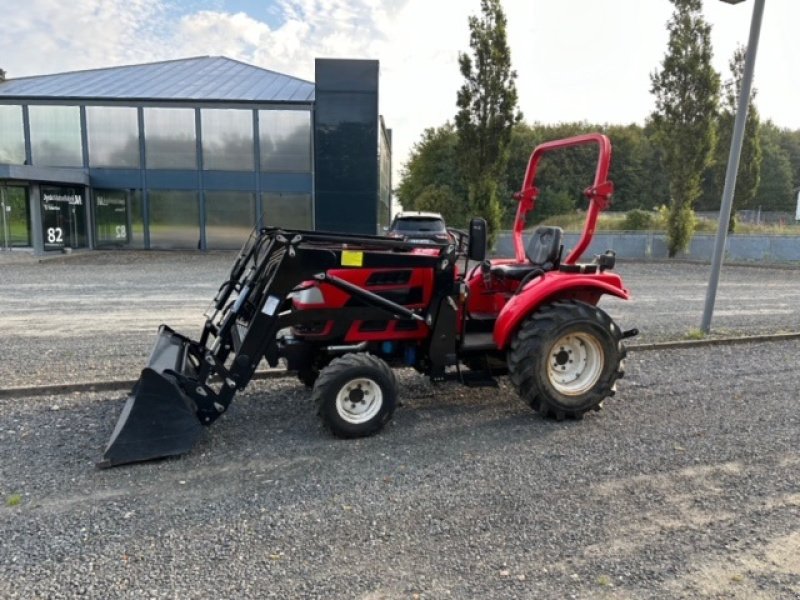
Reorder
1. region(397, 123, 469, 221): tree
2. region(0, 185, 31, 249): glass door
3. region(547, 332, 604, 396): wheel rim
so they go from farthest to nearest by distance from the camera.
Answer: region(397, 123, 469, 221): tree < region(0, 185, 31, 249): glass door < region(547, 332, 604, 396): wheel rim

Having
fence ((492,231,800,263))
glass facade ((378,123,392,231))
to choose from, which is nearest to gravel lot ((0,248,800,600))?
fence ((492,231,800,263))

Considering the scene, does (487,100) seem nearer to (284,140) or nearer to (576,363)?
(284,140)

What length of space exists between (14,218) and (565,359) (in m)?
21.2

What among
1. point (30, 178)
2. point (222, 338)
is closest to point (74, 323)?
point (222, 338)

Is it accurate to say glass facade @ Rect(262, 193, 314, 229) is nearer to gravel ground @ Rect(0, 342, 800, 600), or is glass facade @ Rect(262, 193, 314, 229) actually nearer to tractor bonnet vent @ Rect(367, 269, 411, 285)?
gravel ground @ Rect(0, 342, 800, 600)

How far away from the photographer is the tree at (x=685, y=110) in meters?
20.4

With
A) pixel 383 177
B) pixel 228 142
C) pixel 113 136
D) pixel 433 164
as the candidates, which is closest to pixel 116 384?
pixel 228 142

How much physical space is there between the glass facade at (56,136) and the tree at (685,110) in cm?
2089

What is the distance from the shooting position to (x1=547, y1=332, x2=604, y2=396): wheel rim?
4.84m

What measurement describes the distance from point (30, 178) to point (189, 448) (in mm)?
19759

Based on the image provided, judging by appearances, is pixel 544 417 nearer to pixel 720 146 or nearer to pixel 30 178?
pixel 30 178

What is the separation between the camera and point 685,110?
67.7ft

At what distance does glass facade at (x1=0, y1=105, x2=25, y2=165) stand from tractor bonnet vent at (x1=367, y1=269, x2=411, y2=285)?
2263cm

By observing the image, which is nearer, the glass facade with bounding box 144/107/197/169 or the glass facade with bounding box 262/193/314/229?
the glass facade with bounding box 144/107/197/169
